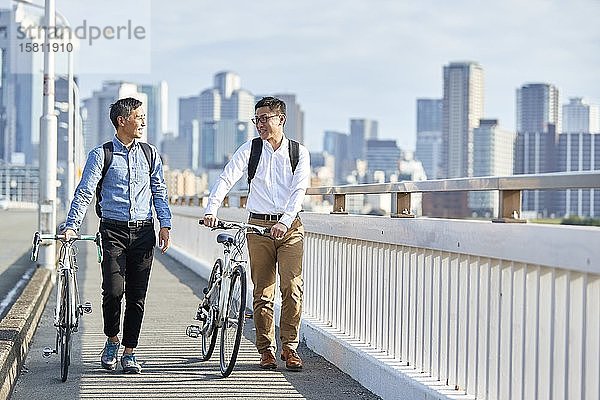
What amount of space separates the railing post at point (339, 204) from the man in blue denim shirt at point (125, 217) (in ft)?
5.03

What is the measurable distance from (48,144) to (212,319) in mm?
12320

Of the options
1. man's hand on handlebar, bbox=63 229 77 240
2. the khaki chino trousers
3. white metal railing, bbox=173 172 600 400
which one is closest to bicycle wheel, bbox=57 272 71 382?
man's hand on handlebar, bbox=63 229 77 240

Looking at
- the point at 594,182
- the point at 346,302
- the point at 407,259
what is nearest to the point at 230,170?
the point at 346,302

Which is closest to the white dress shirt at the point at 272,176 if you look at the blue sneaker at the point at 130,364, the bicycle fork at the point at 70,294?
the bicycle fork at the point at 70,294

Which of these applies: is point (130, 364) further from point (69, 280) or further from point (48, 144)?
point (48, 144)

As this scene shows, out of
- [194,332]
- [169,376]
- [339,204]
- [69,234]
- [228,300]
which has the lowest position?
[169,376]

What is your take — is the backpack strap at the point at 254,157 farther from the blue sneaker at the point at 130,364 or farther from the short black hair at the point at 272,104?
the blue sneaker at the point at 130,364

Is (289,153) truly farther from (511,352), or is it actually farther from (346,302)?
(511,352)

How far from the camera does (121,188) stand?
9234 mm

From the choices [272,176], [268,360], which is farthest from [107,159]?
[268,360]

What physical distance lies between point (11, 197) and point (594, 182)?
602 ft

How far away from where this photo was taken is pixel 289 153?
9.50 m

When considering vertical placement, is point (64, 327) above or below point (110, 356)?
above

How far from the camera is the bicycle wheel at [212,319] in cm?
959
